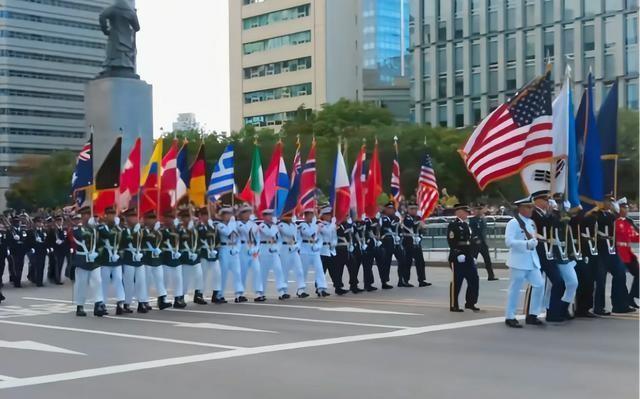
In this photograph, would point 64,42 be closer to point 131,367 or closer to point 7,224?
point 7,224

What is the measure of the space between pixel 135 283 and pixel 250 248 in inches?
94.9

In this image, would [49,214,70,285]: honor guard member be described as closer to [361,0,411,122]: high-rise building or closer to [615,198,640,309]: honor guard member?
[615,198,640,309]: honor guard member

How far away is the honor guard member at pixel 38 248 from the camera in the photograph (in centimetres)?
2339

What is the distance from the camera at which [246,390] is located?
865 centimetres

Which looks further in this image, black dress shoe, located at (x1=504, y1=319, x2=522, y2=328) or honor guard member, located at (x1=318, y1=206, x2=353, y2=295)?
honor guard member, located at (x1=318, y1=206, x2=353, y2=295)

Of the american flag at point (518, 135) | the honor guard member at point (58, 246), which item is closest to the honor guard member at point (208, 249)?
the american flag at point (518, 135)

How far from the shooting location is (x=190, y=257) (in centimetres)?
1656

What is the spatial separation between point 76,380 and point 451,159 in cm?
4270

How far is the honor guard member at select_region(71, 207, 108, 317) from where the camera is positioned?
15.2 m

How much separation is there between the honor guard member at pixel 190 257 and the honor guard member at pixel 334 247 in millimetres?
2578

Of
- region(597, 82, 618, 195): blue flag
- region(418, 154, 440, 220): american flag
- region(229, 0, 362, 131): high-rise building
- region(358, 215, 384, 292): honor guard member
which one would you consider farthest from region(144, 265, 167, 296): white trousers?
region(229, 0, 362, 131): high-rise building

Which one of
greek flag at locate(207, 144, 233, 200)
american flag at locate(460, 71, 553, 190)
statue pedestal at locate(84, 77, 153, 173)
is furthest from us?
statue pedestal at locate(84, 77, 153, 173)

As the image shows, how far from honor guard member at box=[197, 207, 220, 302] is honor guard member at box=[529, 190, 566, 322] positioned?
19.9 ft

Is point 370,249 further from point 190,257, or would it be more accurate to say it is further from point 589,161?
point 589,161
